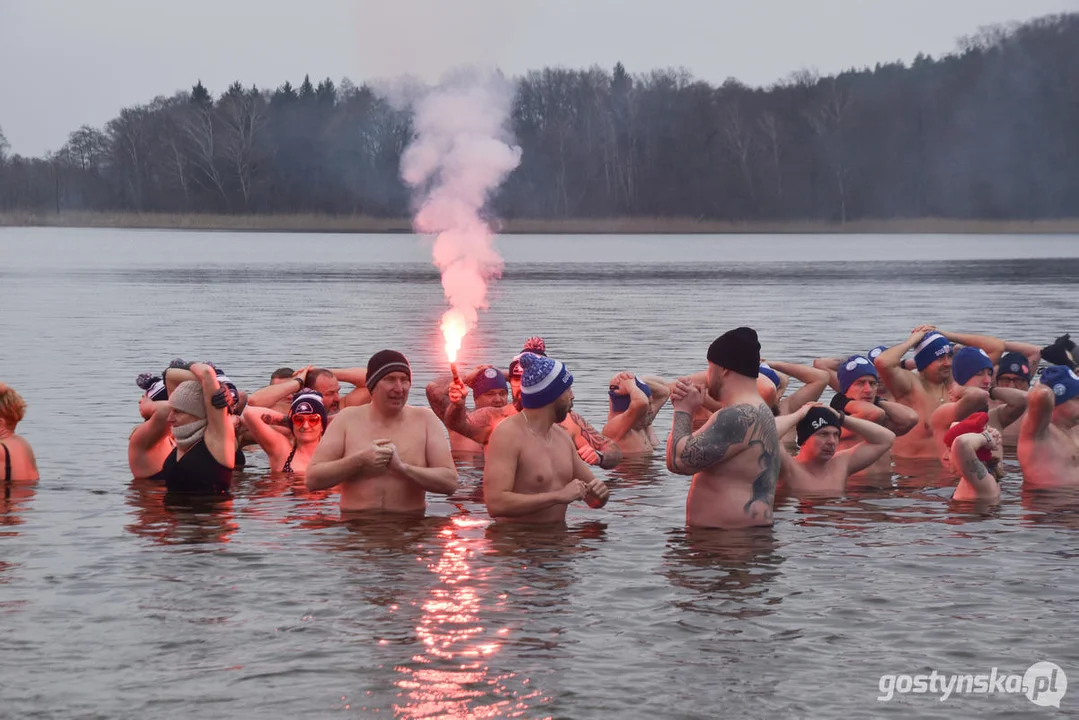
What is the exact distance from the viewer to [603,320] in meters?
42.5

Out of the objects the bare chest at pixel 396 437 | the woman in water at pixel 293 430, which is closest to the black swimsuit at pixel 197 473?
the woman in water at pixel 293 430

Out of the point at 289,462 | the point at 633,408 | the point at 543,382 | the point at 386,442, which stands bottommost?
the point at 289,462

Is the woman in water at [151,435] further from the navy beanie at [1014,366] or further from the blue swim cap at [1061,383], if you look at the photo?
the navy beanie at [1014,366]

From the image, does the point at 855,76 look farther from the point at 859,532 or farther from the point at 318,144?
the point at 859,532

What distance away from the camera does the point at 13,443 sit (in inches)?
547

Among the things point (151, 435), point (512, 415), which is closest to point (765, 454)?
point (512, 415)

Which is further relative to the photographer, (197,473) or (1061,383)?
(197,473)

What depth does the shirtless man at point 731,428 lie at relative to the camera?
36.0ft

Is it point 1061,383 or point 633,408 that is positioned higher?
point 1061,383

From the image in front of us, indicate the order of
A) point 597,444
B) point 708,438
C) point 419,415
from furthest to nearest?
point 597,444 < point 419,415 < point 708,438

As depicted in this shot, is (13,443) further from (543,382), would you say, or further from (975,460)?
(975,460)

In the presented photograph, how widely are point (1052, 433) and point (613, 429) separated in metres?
4.83

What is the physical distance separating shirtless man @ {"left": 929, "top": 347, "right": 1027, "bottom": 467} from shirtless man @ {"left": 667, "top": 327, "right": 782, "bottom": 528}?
3479 millimetres

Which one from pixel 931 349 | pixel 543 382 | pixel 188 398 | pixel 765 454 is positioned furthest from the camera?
pixel 931 349
